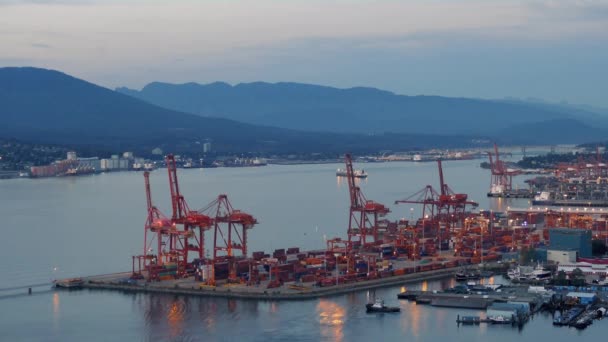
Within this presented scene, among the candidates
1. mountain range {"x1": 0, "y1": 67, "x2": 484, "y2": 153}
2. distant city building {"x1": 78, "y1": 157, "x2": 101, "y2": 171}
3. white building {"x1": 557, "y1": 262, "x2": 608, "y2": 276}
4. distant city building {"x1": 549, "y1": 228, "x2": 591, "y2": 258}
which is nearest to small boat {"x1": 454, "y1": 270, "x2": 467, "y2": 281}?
white building {"x1": 557, "y1": 262, "x2": 608, "y2": 276}

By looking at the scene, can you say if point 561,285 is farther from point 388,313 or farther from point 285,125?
point 285,125

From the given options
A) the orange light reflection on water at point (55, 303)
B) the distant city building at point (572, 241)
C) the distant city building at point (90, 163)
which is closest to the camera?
the orange light reflection on water at point (55, 303)

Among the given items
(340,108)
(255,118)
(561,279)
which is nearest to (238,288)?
(561,279)

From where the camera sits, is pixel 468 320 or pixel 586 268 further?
pixel 586 268

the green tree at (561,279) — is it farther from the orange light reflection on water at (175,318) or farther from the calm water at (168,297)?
the orange light reflection on water at (175,318)

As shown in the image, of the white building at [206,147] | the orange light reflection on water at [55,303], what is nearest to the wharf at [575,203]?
the orange light reflection on water at [55,303]

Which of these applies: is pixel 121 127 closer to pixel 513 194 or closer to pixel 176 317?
pixel 513 194
